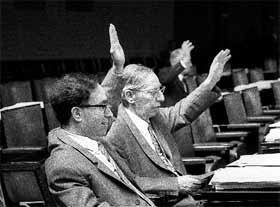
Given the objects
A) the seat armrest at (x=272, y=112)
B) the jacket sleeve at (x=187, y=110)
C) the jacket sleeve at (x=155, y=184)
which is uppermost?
the jacket sleeve at (x=187, y=110)

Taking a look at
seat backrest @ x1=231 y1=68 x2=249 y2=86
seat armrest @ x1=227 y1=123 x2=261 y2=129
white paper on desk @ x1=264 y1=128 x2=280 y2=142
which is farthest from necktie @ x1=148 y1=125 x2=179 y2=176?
seat backrest @ x1=231 y1=68 x2=249 y2=86

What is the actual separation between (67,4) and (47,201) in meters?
7.79

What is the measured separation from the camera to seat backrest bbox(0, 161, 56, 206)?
2.94m

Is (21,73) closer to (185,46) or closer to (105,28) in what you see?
(105,28)

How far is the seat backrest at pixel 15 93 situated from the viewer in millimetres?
5910

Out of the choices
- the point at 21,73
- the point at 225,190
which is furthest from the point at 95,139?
the point at 21,73

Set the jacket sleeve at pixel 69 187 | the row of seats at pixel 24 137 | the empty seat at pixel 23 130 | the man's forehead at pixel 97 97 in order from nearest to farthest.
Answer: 1. the jacket sleeve at pixel 69 187
2. the man's forehead at pixel 97 97
3. the row of seats at pixel 24 137
4. the empty seat at pixel 23 130

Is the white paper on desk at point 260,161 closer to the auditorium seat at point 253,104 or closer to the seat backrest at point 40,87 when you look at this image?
the auditorium seat at point 253,104

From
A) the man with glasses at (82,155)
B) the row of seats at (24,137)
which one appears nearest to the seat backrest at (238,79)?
the row of seats at (24,137)

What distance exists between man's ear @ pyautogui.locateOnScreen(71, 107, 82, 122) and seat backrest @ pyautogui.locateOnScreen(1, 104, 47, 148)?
1.36 m

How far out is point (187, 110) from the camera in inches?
146

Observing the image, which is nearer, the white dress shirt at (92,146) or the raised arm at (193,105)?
the white dress shirt at (92,146)

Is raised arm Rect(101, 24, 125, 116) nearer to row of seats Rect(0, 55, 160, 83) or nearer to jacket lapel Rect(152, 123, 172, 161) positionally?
jacket lapel Rect(152, 123, 172, 161)

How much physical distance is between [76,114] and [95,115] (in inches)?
2.8
